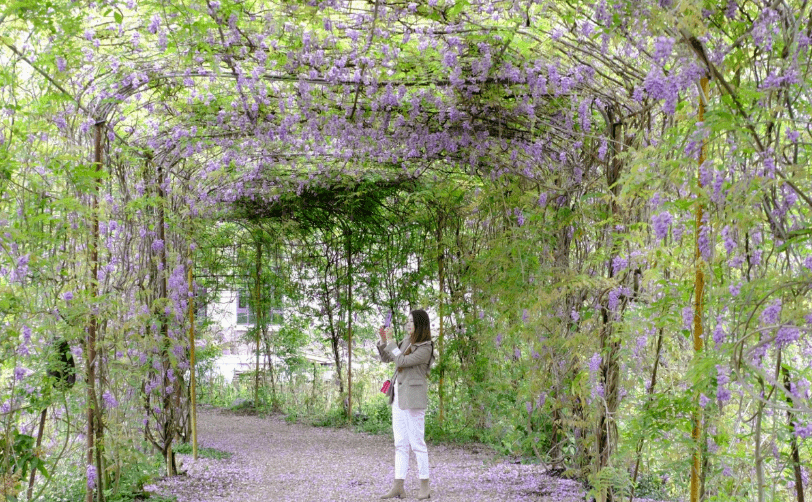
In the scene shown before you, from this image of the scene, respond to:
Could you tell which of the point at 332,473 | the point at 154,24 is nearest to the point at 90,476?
the point at 154,24

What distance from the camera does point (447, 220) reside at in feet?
24.5

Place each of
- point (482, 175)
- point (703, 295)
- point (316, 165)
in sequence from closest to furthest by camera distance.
→ point (703, 295), point (482, 175), point (316, 165)

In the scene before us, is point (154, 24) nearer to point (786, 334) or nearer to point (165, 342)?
point (165, 342)

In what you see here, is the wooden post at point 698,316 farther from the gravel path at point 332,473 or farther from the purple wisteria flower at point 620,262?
the gravel path at point 332,473

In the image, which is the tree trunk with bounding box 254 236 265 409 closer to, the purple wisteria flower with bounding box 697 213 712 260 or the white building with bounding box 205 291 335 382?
the white building with bounding box 205 291 335 382

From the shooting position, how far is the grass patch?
21.4ft

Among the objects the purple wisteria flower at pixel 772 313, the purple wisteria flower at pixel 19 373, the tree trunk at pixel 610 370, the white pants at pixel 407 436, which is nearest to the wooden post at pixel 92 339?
the purple wisteria flower at pixel 19 373

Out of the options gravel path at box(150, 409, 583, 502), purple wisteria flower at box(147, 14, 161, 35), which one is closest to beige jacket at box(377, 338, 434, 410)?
gravel path at box(150, 409, 583, 502)

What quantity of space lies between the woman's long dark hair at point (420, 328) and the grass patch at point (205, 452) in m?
2.72

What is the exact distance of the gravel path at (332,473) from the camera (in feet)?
16.7

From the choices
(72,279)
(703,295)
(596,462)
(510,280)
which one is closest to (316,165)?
(510,280)

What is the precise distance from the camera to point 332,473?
5973mm

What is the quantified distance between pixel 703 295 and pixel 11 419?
2.97 metres

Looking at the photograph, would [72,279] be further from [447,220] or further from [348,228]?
[348,228]
